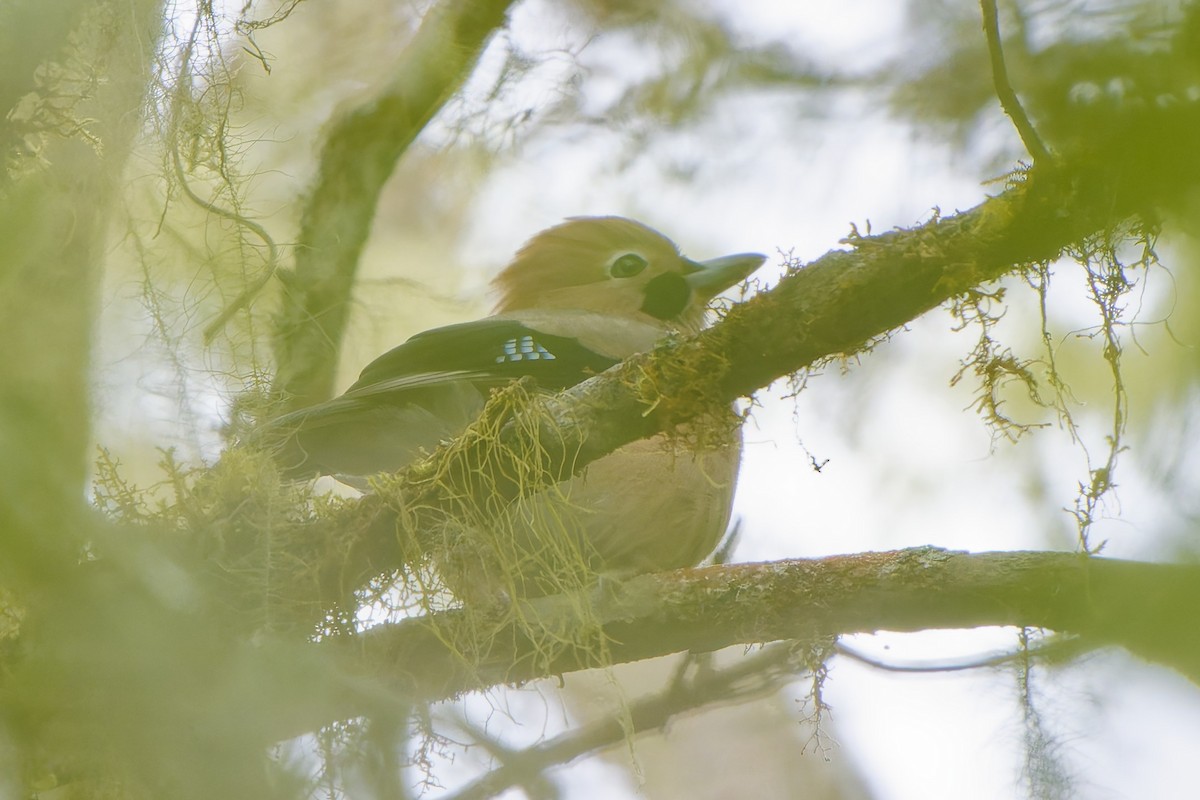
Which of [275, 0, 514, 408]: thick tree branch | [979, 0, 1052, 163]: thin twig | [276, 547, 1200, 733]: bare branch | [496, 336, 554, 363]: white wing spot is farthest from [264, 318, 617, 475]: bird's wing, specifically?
[979, 0, 1052, 163]: thin twig

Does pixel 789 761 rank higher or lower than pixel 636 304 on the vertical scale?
lower

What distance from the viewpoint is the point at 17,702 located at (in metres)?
2.57

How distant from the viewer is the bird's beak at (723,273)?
4.50 metres

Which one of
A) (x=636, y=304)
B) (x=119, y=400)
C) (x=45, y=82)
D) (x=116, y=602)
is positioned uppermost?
(x=636, y=304)

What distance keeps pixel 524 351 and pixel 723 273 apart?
3.90 feet

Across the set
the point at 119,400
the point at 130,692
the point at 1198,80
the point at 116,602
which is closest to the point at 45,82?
the point at 119,400

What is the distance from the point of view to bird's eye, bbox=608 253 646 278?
4.70m

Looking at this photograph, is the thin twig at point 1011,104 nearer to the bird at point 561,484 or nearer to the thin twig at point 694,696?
the bird at point 561,484

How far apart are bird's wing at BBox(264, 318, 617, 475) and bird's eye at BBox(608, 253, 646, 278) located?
1084 millimetres

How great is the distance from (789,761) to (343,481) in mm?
3433

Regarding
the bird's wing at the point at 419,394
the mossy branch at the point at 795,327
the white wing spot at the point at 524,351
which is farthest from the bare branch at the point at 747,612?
the white wing spot at the point at 524,351

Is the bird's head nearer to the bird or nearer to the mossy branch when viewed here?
the bird

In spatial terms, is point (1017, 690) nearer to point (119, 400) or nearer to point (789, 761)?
point (119, 400)

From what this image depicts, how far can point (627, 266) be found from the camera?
15.5ft
